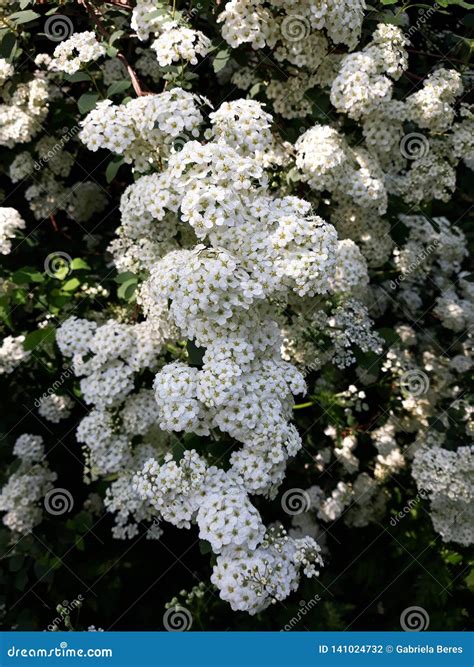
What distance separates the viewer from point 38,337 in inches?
159

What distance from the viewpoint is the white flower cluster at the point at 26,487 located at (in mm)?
4145

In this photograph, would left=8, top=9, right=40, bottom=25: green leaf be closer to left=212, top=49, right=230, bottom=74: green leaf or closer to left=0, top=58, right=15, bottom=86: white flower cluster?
left=0, top=58, right=15, bottom=86: white flower cluster

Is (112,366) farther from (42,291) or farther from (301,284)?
(301,284)

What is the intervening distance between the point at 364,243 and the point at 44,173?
2487 millimetres

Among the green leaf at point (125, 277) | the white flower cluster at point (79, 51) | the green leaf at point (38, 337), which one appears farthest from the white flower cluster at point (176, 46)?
the green leaf at point (38, 337)

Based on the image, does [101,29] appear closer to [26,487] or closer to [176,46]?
[176,46]

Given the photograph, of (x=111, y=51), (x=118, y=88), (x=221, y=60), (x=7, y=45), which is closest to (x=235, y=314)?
(x=118, y=88)

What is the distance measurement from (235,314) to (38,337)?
1.98m

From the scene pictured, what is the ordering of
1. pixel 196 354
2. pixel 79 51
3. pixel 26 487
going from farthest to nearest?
pixel 26 487, pixel 79 51, pixel 196 354

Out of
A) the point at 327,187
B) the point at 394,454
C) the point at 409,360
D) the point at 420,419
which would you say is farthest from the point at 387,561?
the point at 327,187

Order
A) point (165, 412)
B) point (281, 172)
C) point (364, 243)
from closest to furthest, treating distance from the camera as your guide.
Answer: point (165, 412)
point (281, 172)
point (364, 243)

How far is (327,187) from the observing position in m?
3.48

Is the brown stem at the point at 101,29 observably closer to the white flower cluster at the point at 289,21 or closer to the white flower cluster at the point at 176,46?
the white flower cluster at the point at 176,46

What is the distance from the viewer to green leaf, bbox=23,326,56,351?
13.2ft
